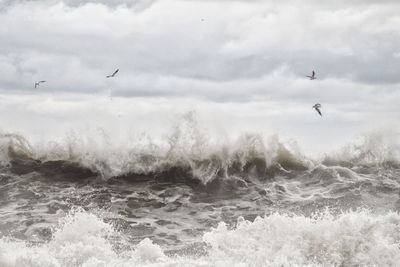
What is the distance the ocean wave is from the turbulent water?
20 millimetres

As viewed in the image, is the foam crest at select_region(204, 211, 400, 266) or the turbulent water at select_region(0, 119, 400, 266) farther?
the turbulent water at select_region(0, 119, 400, 266)

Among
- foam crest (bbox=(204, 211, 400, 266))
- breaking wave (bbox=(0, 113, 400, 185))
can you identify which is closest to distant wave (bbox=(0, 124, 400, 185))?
breaking wave (bbox=(0, 113, 400, 185))

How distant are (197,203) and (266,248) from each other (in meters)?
5.64

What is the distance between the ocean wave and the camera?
9.26 metres

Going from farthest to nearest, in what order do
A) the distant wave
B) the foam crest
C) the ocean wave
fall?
1. the distant wave
2. the foam crest
3. the ocean wave

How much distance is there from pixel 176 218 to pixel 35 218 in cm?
323

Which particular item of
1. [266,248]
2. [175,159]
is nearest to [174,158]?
[175,159]

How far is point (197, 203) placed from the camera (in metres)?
15.2

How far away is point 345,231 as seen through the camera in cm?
989

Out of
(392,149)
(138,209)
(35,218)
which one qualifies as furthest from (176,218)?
(392,149)

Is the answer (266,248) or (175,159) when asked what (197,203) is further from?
(266,248)

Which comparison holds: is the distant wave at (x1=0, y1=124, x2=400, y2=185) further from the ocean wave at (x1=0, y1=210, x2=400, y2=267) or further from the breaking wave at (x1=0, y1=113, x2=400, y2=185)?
the ocean wave at (x1=0, y1=210, x2=400, y2=267)

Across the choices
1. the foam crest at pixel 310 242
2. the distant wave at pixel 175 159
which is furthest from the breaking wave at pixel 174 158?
the foam crest at pixel 310 242

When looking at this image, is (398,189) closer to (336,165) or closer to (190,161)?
(336,165)
